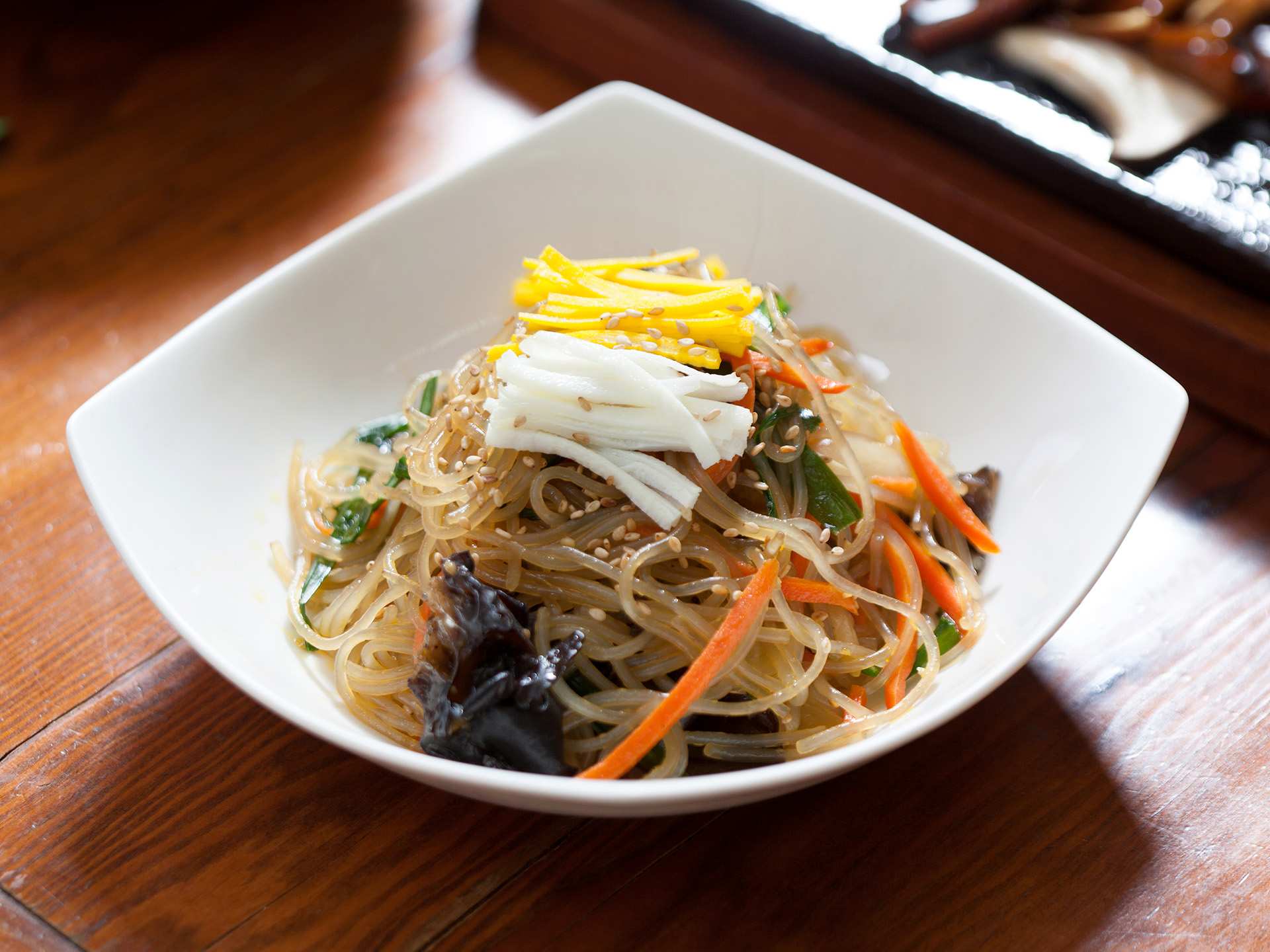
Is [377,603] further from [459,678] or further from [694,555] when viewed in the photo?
[694,555]

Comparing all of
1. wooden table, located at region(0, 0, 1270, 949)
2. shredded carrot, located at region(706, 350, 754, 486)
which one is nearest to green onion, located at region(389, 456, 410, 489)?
wooden table, located at region(0, 0, 1270, 949)

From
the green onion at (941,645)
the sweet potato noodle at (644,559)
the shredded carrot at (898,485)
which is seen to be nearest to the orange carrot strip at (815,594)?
the sweet potato noodle at (644,559)

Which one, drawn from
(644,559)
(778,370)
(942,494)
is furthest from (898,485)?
(644,559)

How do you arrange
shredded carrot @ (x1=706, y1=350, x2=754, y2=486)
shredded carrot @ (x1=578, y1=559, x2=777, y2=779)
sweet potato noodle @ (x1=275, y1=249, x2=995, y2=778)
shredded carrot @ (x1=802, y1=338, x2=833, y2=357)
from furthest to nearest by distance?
shredded carrot @ (x1=802, y1=338, x2=833, y2=357) → shredded carrot @ (x1=706, y1=350, x2=754, y2=486) → sweet potato noodle @ (x1=275, y1=249, x2=995, y2=778) → shredded carrot @ (x1=578, y1=559, x2=777, y2=779)

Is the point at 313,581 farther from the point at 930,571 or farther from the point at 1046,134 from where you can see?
the point at 1046,134

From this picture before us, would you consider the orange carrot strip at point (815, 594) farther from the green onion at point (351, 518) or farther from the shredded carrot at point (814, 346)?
the green onion at point (351, 518)

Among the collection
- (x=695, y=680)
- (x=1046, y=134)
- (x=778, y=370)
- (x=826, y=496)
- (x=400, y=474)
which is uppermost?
→ (x=1046, y=134)

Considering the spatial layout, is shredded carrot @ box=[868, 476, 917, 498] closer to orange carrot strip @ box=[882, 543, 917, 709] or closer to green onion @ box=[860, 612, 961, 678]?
orange carrot strip @ box=[882, 543, 917, 709]
